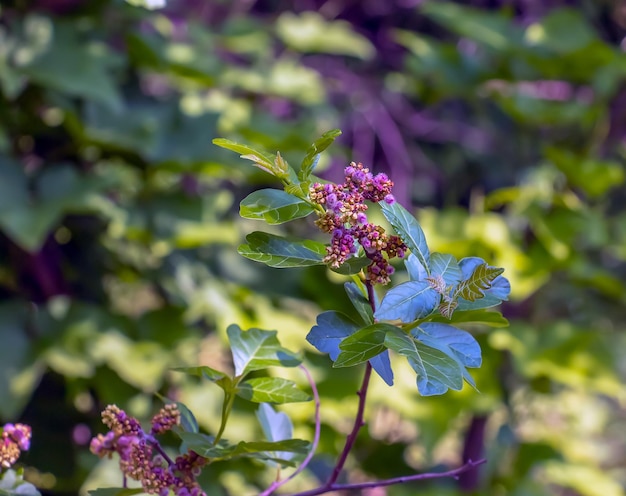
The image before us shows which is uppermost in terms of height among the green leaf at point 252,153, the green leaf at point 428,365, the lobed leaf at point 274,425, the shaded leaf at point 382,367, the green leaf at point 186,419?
the green leaf at point 252,153

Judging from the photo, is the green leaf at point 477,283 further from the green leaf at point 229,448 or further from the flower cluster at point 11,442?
the flower cluster at point 11,442

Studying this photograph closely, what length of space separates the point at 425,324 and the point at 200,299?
898 mm

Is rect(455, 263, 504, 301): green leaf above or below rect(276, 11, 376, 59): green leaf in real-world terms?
above

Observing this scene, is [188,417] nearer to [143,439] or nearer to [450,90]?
[143,439]

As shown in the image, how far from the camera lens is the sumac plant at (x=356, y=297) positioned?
0.33 meters

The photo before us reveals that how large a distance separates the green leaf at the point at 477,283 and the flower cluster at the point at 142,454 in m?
0.15

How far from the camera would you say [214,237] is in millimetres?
1184

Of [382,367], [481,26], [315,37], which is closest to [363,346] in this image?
[382,367]

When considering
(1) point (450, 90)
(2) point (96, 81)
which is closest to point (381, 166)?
(1) point (450, 90)

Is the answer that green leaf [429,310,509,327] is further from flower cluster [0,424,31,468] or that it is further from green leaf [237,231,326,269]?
flower cluster [0,424,31,468]

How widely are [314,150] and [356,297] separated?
0.08 metres

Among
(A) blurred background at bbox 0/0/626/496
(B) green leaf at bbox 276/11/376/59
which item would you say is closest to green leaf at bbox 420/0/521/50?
(A) blurred background at bbox 0/0/626/496

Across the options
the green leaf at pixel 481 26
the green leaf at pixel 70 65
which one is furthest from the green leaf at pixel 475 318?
the green leaf at pixel 481 26

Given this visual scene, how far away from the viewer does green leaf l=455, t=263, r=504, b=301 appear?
330mm
